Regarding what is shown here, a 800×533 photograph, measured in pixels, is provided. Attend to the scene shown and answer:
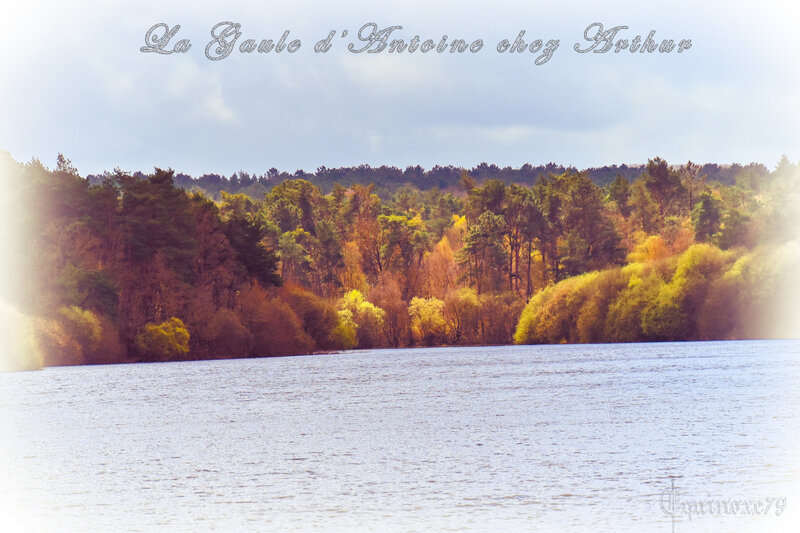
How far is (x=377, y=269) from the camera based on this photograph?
14275cm

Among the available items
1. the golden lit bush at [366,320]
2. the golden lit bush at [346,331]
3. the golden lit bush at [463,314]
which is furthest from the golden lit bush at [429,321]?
the golden lit bush at [346,331]

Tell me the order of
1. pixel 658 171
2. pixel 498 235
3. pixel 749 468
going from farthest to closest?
pixel 658 171 < pixel 498 235 < pixel 749 468

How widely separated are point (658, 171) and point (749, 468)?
117m

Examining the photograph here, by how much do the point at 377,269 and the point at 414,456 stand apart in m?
116

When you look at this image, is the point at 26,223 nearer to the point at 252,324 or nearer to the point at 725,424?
the point at 252,324

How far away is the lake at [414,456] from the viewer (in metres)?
19.5

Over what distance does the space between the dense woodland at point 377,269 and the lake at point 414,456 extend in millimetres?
28502

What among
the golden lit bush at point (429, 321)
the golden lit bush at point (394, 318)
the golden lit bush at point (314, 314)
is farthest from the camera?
the golden lit bush at point (394, 318)

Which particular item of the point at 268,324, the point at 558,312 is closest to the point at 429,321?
the point at 558,312

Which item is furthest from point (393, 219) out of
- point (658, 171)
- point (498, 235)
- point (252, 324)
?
point (252, 324)

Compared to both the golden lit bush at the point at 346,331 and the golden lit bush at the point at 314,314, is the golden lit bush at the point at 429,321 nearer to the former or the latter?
the golden lit bush at the point at 346,331

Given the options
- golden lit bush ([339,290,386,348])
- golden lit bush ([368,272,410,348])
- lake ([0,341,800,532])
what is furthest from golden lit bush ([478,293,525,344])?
lake ([0,341,800,532])

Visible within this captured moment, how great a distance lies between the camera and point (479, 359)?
82250mm

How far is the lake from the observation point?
768 inches
